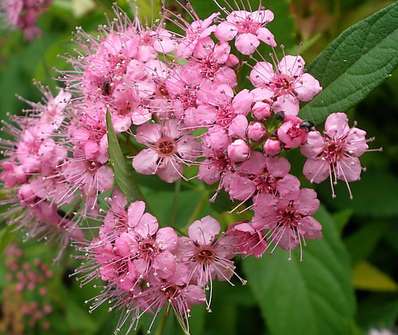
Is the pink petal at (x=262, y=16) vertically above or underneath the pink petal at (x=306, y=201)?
above

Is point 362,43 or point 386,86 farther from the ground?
point 362,43

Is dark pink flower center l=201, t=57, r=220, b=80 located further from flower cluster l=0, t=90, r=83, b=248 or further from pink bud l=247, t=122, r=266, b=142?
flower cluster l=0, t=90, r=83, b=248

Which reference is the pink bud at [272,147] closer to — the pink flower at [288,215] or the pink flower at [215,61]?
the pink flower at [288,215]

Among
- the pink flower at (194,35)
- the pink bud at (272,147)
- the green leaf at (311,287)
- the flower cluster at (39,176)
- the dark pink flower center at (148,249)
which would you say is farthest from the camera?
the green leaf at (311,287)

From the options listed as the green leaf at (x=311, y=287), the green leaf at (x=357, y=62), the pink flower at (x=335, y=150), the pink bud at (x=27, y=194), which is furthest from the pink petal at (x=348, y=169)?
the pink bud at (x=27, y=194)

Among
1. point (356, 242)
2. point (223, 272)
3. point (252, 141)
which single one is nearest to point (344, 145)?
point (252, 141)

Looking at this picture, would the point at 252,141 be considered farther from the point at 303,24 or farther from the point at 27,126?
the point at 303,24
